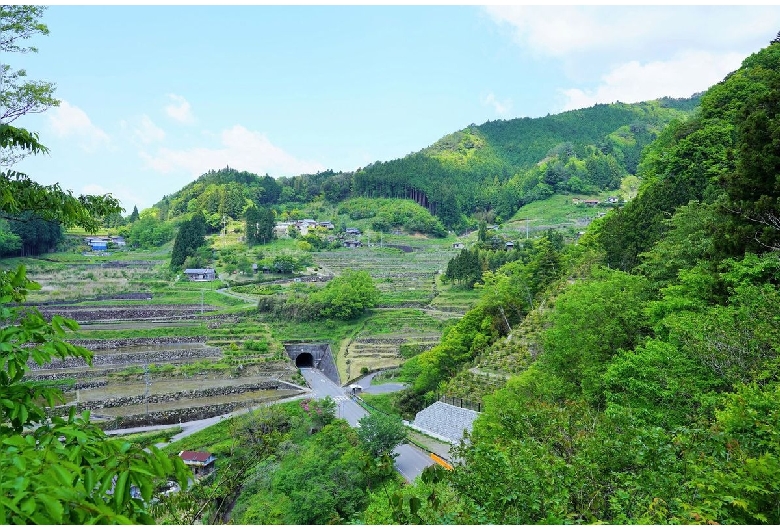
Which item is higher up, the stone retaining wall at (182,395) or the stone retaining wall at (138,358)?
the stone retaining wall at (138,358)

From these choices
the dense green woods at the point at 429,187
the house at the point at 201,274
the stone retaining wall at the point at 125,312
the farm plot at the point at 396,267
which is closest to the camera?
the stone retaining wall at the point at 125,312

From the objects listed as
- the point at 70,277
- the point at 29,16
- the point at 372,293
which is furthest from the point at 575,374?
the point at 70,277

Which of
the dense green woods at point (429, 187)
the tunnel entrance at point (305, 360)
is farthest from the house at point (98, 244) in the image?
the tunnel entrance at point (305, 360)

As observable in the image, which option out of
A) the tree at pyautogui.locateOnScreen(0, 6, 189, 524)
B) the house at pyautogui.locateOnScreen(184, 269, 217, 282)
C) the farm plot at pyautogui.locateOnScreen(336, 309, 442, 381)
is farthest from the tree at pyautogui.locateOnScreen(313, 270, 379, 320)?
the tree at pyautogui.locateOnScreen(0, 6, 189, 524)

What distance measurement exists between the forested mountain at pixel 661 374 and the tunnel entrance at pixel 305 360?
16540 millimetres

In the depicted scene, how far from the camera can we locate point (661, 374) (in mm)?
9305

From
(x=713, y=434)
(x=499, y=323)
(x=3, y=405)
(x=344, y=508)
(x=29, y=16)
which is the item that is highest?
(x=29, y=16)

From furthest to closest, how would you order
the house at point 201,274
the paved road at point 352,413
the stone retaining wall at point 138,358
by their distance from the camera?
the house at point 201,274, the stone retaining wall at point 138,358, the paved road at point 352,413

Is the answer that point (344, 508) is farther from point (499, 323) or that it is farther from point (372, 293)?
point (372, 293)

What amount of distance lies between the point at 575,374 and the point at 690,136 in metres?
12.7

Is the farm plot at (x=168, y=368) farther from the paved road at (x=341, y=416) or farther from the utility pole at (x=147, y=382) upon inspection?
the paved road at (x=341, y=416)

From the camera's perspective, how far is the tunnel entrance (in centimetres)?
4009

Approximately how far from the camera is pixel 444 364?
1048 inches

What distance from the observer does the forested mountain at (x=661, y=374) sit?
5.10 metres
